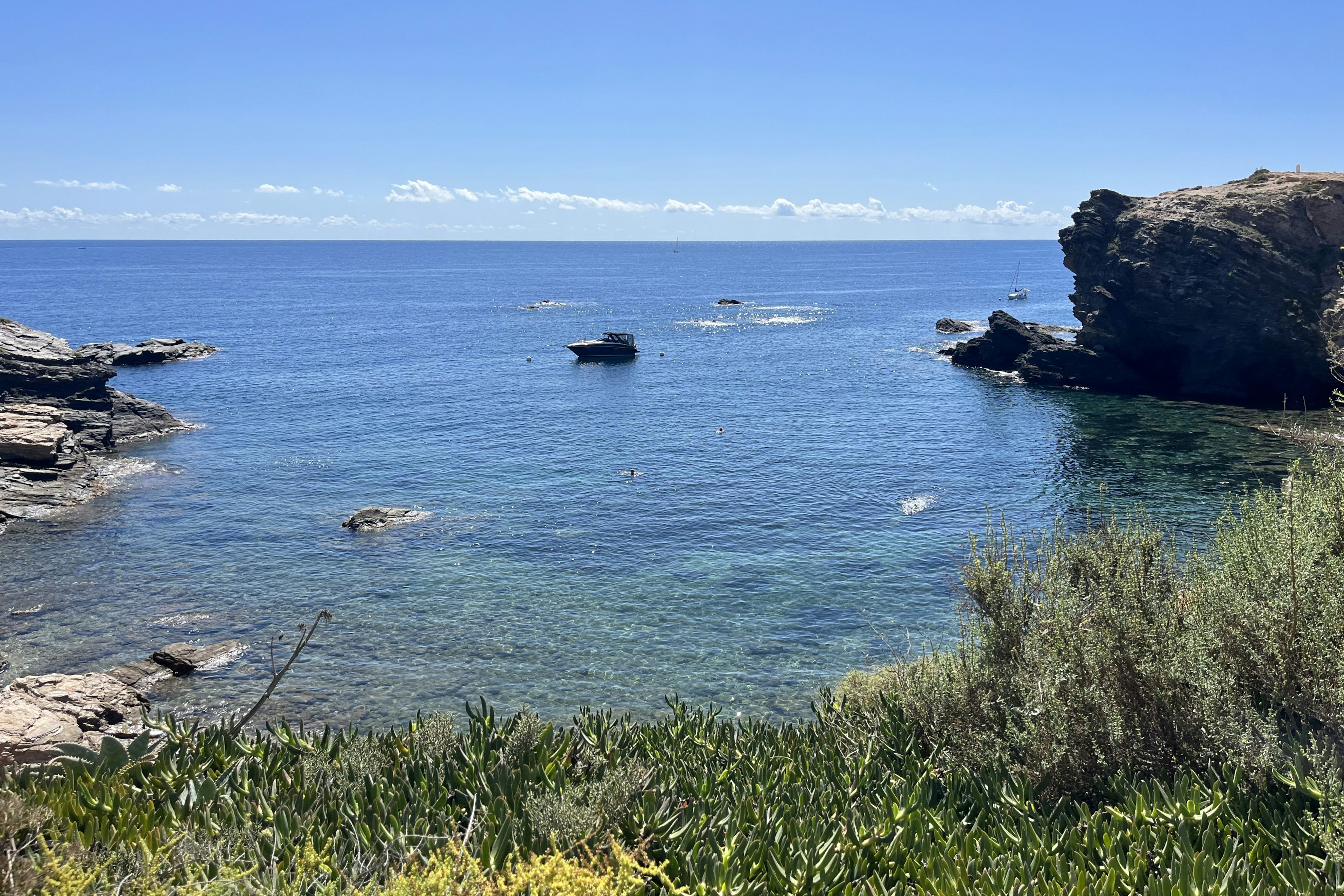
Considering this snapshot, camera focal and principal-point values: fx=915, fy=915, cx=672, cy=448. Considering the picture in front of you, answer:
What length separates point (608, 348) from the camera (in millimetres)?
89625

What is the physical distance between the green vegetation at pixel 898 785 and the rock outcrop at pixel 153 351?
82.4m

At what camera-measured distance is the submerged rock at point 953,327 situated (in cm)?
11094

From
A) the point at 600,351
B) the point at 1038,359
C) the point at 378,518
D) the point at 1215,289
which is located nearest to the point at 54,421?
the point at 378,518

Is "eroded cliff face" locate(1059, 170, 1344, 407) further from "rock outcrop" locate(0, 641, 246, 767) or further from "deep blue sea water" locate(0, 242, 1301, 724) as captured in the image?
"rock outcrop" locate(0, 641, 246, 767)

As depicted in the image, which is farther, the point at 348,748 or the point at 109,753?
the point at 348,748

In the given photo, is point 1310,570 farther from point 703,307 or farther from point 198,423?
point 703,307

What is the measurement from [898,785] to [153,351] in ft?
307

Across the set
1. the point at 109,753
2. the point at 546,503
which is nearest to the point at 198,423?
the point at 546,503

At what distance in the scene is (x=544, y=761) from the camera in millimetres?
11477

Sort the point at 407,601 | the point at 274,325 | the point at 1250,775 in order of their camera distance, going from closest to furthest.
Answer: the point at 1250,775 → the point at 407,601 → the point at 274,325

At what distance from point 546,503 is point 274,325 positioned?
91.9 metres

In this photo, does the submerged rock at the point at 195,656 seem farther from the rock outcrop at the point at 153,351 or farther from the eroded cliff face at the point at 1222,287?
the rock outcrop at the point at 153,351

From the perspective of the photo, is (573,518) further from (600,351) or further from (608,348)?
(608,348)

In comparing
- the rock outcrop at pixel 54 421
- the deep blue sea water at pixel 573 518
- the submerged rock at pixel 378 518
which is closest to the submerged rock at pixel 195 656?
the deep blue sea water at pixel 573 518
